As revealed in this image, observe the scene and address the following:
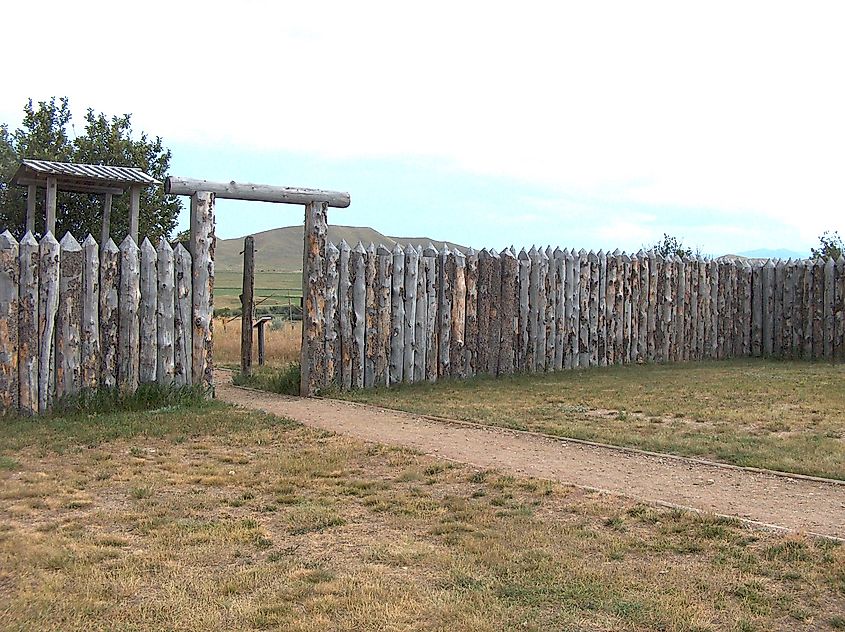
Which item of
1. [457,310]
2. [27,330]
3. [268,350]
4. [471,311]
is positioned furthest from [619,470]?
[268,350]

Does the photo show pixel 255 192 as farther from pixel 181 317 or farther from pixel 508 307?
pixel 508 307

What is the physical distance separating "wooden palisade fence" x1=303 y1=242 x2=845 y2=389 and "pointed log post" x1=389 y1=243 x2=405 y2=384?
15mm

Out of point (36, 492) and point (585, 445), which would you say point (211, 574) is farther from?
point (585, 445)

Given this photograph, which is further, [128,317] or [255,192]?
[255,192]

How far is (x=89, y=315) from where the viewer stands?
377 inches

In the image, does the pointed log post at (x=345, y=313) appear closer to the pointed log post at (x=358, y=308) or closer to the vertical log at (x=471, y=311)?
the pointed log post at (x=358, y=308)

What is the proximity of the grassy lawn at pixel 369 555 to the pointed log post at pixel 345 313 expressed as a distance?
4520 mm

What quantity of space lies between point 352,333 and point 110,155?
30.4ft

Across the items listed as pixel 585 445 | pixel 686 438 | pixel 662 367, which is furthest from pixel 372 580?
pixel 662 367

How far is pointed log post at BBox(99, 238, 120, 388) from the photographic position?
9.71m

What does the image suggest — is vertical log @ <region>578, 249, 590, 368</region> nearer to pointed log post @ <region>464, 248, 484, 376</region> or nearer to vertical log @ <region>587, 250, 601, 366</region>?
vertical log @ <region>587, 250, 601, 366</region>

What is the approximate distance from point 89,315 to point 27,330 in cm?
62

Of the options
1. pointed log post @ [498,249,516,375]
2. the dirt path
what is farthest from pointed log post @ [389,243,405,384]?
the dirt path

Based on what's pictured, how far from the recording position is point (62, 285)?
9.42 meters
